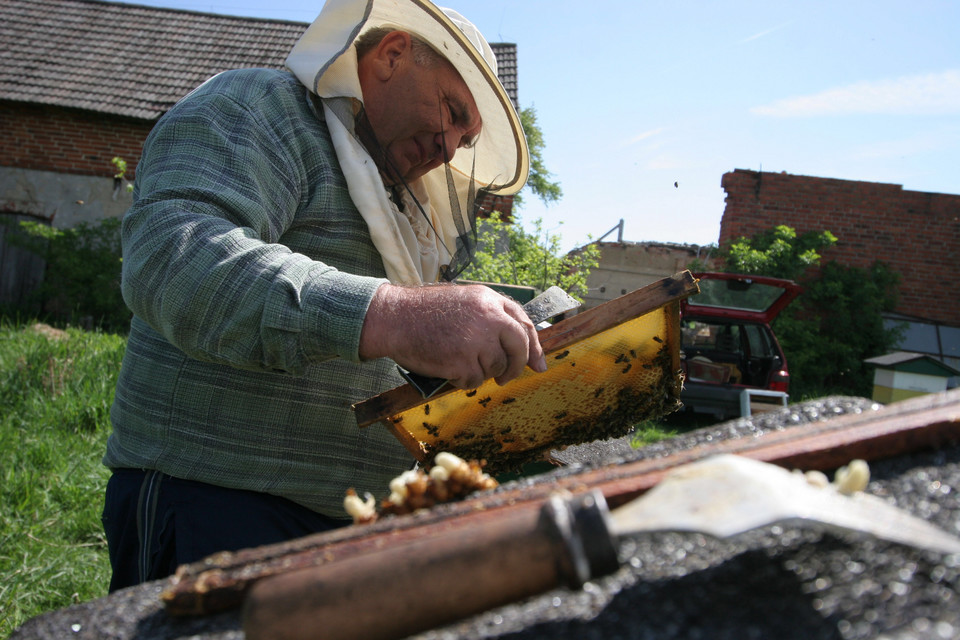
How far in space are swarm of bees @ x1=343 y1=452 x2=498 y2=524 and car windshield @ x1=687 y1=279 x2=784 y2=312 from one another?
9486 millimetres

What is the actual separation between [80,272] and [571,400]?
42.3ft

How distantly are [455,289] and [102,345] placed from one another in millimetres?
7568

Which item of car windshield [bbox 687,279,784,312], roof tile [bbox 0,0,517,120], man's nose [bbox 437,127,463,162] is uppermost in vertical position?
roof tile [bbox 0,0,517,120]

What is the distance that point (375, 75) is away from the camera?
88.1 inches

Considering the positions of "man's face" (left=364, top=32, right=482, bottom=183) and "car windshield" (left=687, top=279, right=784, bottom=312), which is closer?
"man's face" (left=364, top=32, right=482, bottom=183)

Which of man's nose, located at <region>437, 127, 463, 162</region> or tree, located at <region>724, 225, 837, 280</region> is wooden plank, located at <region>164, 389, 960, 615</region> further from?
tree, located at <region>724, 225, 837, 280</region>

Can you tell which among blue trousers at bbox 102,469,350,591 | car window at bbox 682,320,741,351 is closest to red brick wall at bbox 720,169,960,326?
car window at bbox 682,320,741,351

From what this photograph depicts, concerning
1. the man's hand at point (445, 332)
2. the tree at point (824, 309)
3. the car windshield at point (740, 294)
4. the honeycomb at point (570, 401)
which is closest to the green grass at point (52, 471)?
the honeycomb at point (570, 401)

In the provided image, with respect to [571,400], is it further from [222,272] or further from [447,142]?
[222,272]

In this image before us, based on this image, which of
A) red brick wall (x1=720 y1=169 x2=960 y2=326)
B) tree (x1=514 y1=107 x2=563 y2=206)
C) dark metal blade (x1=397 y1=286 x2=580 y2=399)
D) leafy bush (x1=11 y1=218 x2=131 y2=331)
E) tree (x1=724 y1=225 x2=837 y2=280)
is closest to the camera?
dark metal blade (x1=397 y1=286 x2=580 y2=399)

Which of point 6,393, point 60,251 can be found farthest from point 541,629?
point 60,251

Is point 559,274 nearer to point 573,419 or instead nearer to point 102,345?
point 102,345

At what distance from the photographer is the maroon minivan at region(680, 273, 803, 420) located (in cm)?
966

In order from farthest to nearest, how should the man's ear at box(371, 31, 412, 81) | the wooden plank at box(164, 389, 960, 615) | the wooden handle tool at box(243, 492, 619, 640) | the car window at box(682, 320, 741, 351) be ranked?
the car window at box(682, 320, 741, 351) → the man's ear at box(371, 31, 412, 81) → the wooden plank at box(164, 389, 960, 615) → the wooden handle tool at box(243, 492, 619, 640)
